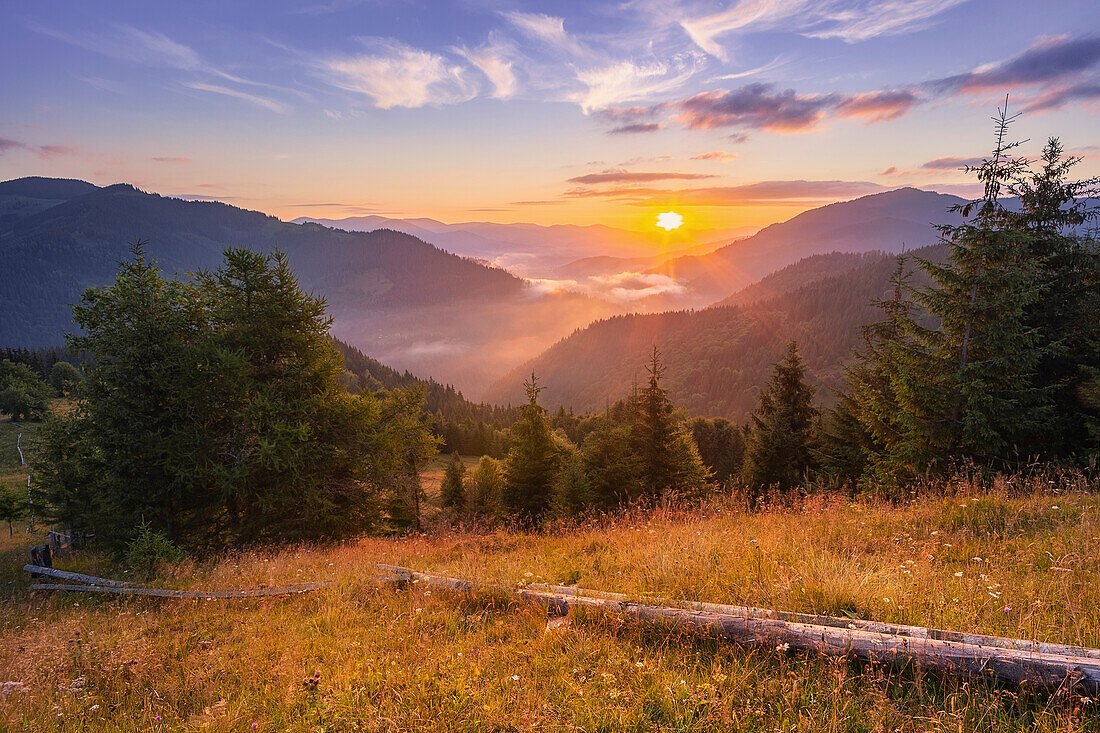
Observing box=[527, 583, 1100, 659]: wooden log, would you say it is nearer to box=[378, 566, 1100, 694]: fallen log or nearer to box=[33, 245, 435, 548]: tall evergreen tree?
box=[378, 566, 1100, 694]: fallen log

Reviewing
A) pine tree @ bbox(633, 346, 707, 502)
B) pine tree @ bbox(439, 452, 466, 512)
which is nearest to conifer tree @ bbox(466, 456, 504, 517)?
pine tree @ bbox(439, 452, 466, 512)

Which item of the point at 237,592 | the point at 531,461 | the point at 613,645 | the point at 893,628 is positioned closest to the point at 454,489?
the point at 531,461

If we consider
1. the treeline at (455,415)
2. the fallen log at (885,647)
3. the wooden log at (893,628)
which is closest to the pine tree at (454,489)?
the treeline at (455,415)

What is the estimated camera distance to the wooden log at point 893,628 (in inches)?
141

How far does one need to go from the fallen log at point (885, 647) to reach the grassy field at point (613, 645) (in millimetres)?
122

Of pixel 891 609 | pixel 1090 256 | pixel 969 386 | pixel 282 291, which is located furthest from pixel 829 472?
pixel 282 291

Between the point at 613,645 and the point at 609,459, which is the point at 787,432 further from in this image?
the point at 613,645

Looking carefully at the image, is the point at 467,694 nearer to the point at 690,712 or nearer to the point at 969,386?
the point at 690,712

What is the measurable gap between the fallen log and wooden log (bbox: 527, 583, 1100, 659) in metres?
0.05

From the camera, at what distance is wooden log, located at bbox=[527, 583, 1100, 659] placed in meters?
3.58

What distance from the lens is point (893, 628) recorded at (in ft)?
13.7

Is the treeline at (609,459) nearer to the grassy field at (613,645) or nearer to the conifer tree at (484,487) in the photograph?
the conifer tree at (484,487)

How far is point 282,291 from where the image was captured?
58.0 feet

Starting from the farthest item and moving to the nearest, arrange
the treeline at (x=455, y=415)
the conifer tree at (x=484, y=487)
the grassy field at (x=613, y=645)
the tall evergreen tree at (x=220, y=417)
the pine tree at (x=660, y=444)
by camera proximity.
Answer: the treeline at (x=455, y=415) → the conifer tree at (x=484, y=487) → the pine tree at (x=660, y=444) → the tall evergreen tree at (x=220, y=417) → the grassy field at (x=613, y=645)
